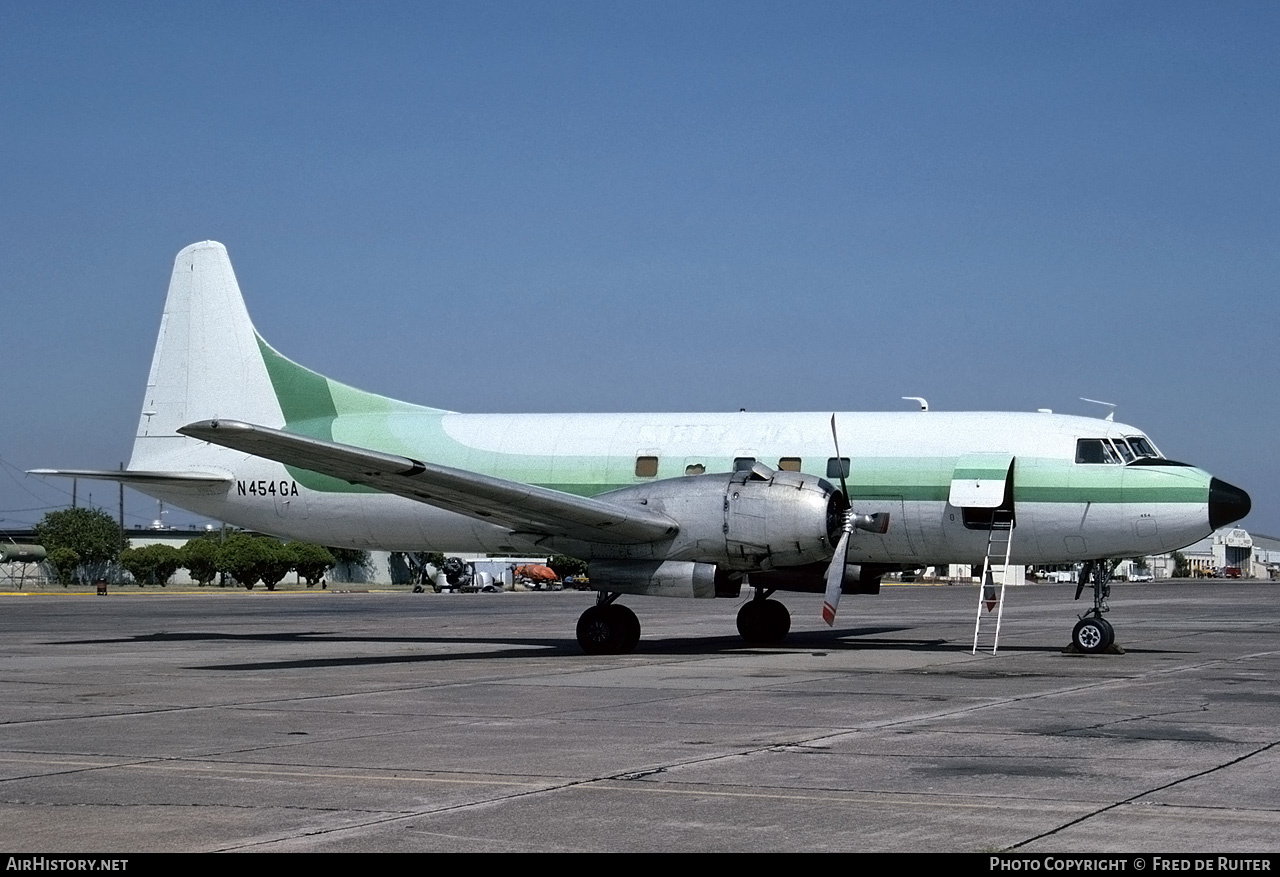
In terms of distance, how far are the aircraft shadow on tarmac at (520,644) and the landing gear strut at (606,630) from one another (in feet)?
1.00

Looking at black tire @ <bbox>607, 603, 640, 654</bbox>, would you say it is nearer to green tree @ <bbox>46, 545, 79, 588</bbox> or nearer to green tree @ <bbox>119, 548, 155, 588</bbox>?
green tree @ <bbox>119, 548, 155, 588</bbox>

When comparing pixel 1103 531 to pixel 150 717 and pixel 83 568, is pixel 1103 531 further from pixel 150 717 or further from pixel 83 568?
pixel 83 568

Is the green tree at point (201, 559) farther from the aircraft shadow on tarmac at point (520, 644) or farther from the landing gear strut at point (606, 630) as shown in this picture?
the landing gear strut at point (606, 630)

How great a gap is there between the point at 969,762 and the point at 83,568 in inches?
3193

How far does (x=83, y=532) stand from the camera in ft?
293

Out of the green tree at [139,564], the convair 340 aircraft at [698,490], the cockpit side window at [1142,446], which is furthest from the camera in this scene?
the green tree at [139,564]

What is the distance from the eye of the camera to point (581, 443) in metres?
23.5

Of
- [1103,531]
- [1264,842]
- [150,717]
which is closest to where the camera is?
[1264,842]

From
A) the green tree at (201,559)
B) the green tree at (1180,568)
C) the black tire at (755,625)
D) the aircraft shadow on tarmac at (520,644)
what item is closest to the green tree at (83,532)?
the green tree at (201,559)

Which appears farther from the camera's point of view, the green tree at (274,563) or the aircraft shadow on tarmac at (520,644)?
the green tree at (274,563)

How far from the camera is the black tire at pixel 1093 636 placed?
829 inches

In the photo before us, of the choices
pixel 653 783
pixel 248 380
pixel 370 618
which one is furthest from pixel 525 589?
pixel 653 783

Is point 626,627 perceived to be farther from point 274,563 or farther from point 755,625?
point 274,563

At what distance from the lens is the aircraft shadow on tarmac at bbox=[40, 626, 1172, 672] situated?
21062mm
